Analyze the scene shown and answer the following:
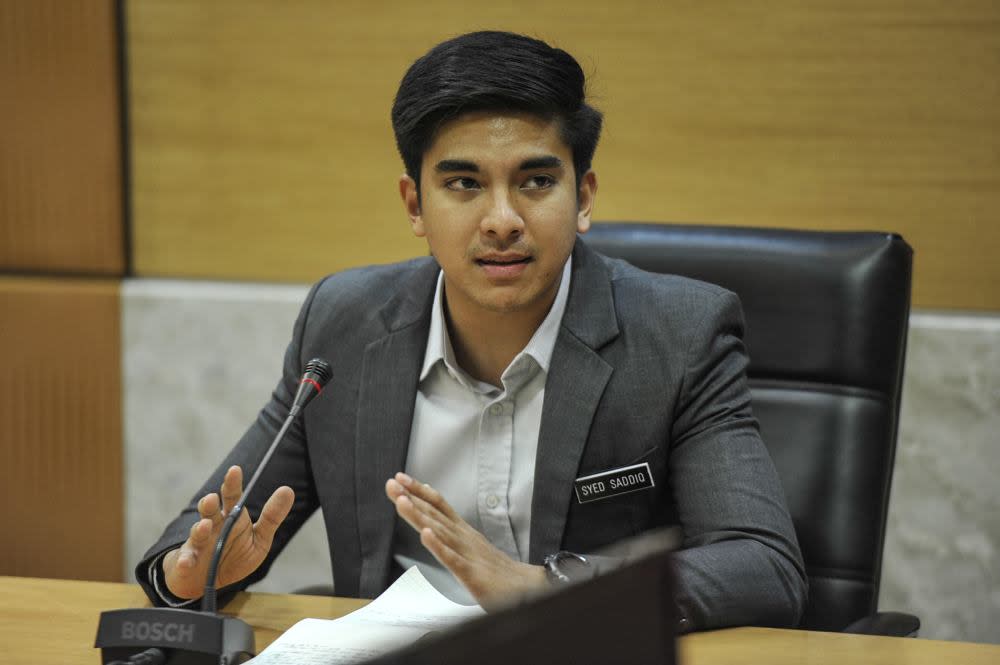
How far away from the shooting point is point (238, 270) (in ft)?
9.29

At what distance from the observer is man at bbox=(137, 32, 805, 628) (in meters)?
1.59

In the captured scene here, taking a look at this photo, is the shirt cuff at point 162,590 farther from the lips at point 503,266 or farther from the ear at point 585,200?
Answer: the ear at point 585,200

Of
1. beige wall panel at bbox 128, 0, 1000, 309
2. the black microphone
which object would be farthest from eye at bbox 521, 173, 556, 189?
beige wall panel at bbox 128, 0, 1000, 309

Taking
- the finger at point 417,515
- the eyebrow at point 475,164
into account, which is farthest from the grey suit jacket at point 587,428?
the finger at point 417,515

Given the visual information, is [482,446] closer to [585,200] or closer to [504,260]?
[504,260]

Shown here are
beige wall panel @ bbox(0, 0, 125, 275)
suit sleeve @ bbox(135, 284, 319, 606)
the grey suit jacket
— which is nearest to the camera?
the grey suit jacket

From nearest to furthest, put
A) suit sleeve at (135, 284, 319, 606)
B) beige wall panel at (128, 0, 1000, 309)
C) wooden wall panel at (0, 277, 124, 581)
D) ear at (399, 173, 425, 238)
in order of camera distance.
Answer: suit sleeve at (135, 284, 319, 606) < ear at (399, 173, 425, 238) < beige wall panel at (128, 0, 1000, 309) < wooden wall panel at (0, 277, 124, 581)

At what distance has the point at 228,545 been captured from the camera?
1444mm

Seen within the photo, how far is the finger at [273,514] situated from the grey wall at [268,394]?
1.33 metres

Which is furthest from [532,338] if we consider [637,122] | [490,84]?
[637,122]

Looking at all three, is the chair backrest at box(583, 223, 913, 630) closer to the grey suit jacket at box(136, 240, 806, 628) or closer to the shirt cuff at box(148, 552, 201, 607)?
the grey suit jacket at box(136, 240, 806, 628)

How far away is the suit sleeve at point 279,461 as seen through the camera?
1.67 meters

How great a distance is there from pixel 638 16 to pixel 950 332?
1003 mm

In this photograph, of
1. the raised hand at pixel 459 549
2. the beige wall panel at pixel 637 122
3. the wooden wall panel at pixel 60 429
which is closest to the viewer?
the raised hand at pixel 459 549
